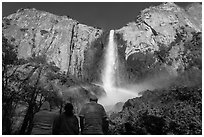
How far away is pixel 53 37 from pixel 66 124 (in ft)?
123

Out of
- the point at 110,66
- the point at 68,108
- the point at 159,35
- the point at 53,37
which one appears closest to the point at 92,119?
the point at 68,108

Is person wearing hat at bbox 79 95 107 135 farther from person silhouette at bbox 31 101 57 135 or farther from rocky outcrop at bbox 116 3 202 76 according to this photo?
rocky outcrop at bbox 116 3 202 76

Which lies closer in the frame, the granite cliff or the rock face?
the granite cliff

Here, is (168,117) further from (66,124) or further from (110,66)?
(110,66)

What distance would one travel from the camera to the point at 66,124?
6199 millimetres

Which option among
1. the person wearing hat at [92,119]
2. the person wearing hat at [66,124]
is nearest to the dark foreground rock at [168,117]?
the person wearing hat at [92,119]

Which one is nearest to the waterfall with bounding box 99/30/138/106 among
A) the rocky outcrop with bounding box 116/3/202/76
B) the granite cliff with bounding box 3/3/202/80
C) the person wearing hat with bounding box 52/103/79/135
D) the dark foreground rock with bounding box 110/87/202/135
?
the granite cliff with bounding box 3/3/202/80

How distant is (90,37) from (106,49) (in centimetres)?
498

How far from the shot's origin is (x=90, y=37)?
4266 cm

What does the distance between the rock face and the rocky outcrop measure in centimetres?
571

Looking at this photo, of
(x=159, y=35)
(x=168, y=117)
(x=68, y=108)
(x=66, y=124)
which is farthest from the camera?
(x=159, y=35)

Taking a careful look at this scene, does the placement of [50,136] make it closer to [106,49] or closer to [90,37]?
[106,49]

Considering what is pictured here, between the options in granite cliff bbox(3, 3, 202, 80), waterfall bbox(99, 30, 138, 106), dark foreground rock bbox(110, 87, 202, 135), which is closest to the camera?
dark foreground rock bbox(110, 87, 202, 135)

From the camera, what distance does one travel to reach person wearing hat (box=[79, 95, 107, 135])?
264 inches
